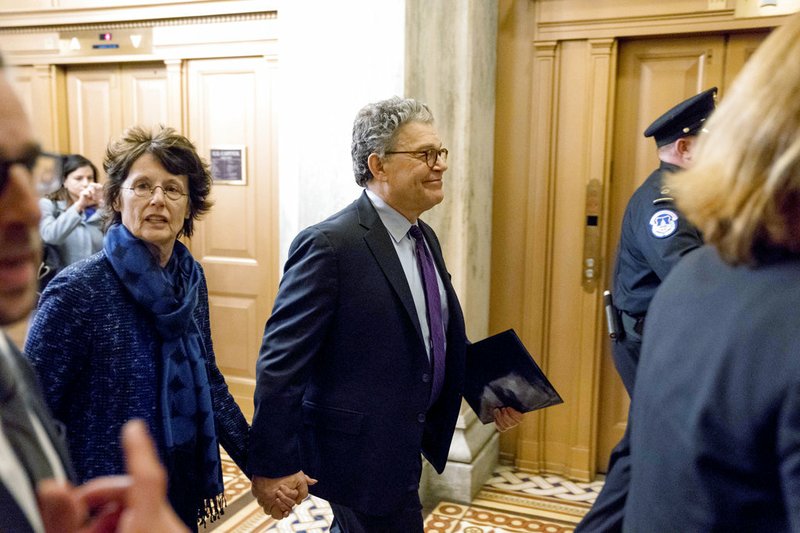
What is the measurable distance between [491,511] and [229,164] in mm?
2392

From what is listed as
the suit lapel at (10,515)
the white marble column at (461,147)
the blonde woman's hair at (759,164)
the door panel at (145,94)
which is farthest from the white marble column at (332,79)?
the suit lapel at (10,515)

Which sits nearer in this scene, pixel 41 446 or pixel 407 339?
pixel 41 446

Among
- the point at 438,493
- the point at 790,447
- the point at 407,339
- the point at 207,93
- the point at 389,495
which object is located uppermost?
the point at 207,93

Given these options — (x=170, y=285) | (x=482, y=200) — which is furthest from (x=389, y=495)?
(x=482, y=200)

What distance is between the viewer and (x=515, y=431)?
388cm

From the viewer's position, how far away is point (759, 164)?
33.9 inches

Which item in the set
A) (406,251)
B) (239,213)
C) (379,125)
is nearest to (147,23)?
(239,213)

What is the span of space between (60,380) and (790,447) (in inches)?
52.3

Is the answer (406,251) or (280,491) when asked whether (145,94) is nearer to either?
(406,251)

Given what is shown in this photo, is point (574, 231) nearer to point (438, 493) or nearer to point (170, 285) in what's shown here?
point (438, 493)

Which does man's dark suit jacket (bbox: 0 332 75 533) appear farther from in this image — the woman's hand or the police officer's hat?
the woman's hand

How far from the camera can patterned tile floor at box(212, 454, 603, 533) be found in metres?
3.16

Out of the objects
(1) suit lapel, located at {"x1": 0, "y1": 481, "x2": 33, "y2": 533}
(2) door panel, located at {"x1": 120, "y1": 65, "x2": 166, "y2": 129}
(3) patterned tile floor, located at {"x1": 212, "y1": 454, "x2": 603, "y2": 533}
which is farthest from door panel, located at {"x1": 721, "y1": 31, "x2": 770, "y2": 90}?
(1) suit lapel, located at {"x1": 0, "y1": 481, "x2": 33, "y2": 533}

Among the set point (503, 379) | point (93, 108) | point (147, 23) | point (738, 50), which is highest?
point (147, 23)
